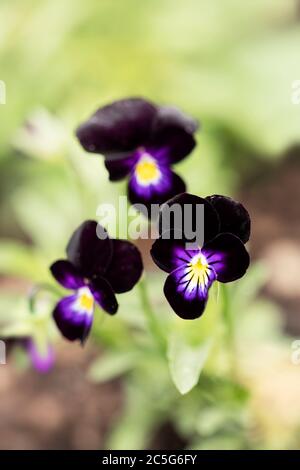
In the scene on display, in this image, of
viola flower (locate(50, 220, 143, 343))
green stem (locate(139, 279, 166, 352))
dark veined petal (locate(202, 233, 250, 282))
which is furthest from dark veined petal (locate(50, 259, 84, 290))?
dark veined petal (locate(202, 233, 250, 282))

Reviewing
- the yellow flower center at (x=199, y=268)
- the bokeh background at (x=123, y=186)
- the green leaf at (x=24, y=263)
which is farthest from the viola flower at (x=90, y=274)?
the green leaf at (x=24, y=263)

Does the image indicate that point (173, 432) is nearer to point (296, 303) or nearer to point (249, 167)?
point (296, 303)

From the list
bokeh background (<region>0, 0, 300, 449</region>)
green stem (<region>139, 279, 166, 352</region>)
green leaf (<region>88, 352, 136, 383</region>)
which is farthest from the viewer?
bokeh background (<region>0, 0, 300, 449</region>)

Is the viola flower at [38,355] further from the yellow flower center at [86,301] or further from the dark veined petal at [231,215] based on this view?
the dark veined petal at [231,215]

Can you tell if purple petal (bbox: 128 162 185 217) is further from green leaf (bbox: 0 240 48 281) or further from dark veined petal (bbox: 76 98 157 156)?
green leaf (bbox: 0 240 48 281)

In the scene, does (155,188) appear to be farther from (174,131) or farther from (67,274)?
(67,274)

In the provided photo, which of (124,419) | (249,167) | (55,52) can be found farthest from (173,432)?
(55,52)

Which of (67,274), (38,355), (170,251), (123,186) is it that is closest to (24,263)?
(38,355)
